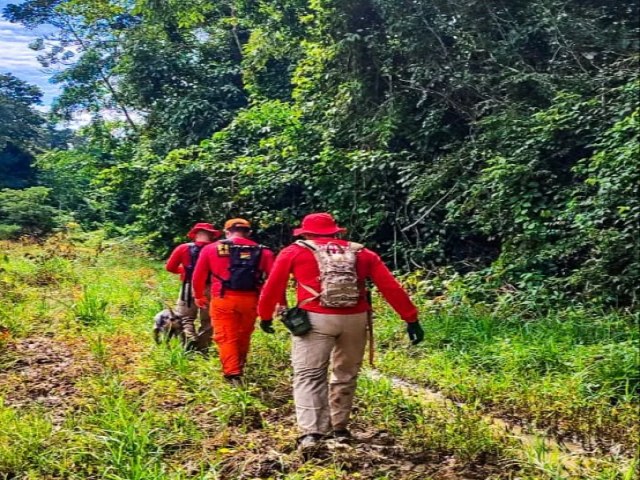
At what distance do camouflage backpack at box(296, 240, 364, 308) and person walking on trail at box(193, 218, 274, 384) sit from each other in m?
1.53

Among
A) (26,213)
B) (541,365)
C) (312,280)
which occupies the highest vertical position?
(312,280)

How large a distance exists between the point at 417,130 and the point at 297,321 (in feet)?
26.2

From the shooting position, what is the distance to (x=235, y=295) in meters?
5.90

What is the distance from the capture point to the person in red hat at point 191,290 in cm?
711

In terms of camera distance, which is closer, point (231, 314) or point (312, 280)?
point (312, 280)

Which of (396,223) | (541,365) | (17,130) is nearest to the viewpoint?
(541,365)

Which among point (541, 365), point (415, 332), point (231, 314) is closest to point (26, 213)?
point (231, 314)

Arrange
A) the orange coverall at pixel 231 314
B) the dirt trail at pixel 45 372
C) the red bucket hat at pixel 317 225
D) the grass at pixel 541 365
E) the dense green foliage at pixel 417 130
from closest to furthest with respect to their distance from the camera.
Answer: the red bucket hat at pixel 317 225, the grass at pixel 541 365, the dirt trail at pixel 45 372, the orange coverall at pixel 231 314, the dense green foliage at pixel 417 130

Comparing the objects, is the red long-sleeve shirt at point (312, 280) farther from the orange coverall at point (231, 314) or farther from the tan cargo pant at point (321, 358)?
the orange coverall at point (231, 314)

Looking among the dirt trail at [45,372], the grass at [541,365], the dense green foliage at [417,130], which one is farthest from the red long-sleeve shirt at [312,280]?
the dense green foliage at [417,130]

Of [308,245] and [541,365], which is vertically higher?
[308,245]

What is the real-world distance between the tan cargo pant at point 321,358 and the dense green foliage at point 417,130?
4.47 metres

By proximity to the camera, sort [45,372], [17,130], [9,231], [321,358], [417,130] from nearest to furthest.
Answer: [321,358] < [45,372] < [417,130] < [9,231] < [17,130]

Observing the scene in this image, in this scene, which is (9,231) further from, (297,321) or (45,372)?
(297,321)
